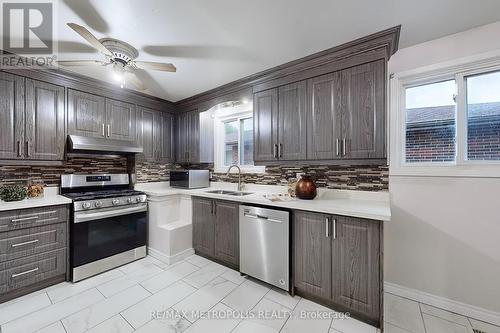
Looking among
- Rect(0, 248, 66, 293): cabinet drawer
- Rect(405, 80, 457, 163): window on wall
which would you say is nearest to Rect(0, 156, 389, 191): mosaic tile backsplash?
Rect(405, 80, 457, 163): window on wall

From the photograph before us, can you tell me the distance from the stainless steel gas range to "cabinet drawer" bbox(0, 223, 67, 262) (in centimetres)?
11

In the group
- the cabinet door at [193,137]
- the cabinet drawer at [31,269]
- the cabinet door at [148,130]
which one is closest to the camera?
the cabinet drawer at [31,269]

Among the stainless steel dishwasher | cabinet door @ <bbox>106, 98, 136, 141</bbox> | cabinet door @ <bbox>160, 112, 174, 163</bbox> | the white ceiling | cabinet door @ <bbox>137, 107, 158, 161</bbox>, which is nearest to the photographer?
the white ceiling

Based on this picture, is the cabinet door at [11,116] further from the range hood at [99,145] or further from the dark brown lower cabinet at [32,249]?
the dark brown lower cabinet at [32,249]

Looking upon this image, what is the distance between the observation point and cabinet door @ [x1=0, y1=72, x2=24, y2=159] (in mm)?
2080

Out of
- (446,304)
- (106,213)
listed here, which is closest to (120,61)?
(106,213)

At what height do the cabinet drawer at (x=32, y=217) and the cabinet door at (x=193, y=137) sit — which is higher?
the cabinet door at (x=193, y=137)

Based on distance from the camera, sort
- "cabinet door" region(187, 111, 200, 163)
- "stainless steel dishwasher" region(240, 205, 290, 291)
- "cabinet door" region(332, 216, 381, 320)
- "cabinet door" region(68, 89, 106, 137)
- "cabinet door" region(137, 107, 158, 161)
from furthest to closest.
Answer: "cabinet door" region(187, 111, 200, 163)
"cabinet door" region(137, 107, 158, 161)
"cabinet door" region(68, 89, 106, 137)
"stainless steel dishwasher" region(240, 205, 290, 291)
"cabinet door" region(332, 216, 381, 320)

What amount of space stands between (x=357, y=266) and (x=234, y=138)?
2.50 m

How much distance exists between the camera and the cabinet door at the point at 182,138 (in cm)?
353

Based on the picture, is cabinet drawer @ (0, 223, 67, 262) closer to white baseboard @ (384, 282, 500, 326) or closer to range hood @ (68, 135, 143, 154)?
range hood @ (68, 135, 143, 154)

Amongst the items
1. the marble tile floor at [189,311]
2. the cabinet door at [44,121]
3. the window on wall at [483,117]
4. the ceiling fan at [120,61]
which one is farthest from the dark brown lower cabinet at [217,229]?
the window on wall at [483,117]

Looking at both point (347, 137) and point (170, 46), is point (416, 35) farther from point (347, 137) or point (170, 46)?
point (170, 46)

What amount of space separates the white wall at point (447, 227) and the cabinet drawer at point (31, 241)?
3400 mm
